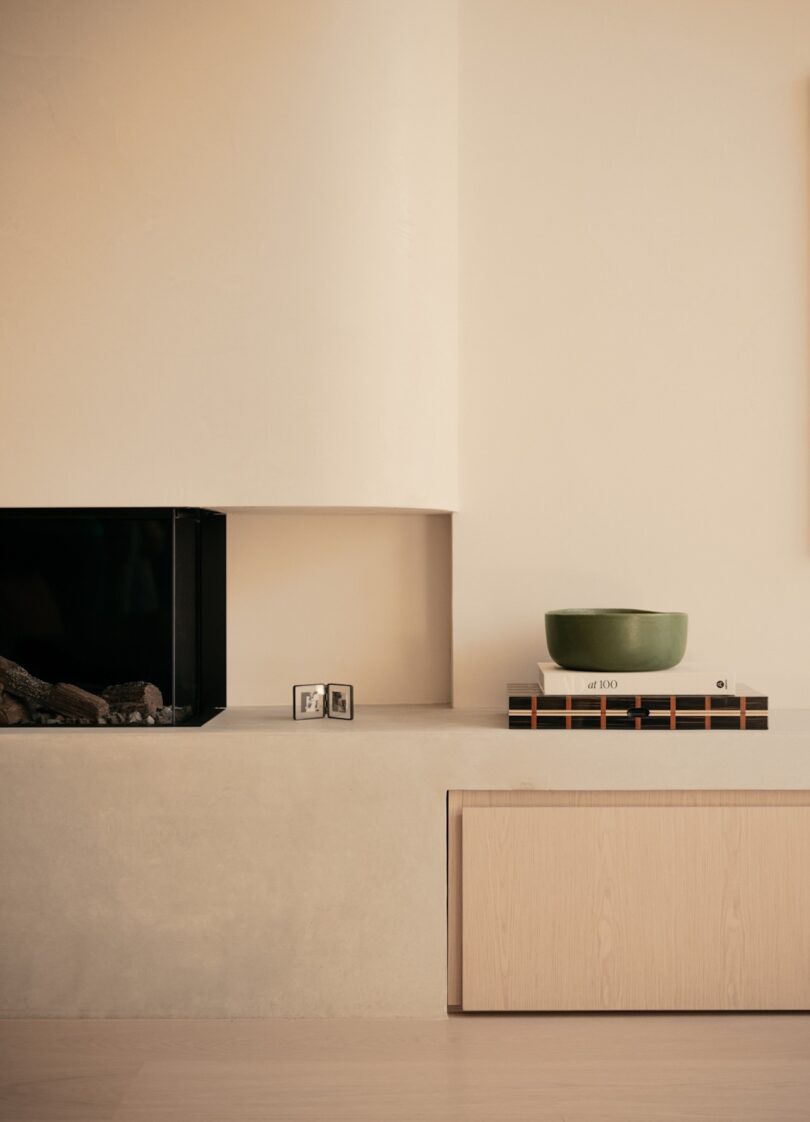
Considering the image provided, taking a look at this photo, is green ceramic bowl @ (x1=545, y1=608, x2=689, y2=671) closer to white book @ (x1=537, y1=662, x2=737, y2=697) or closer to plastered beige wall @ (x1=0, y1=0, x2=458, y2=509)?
white book @ (x1=537, y1=662, x2=737, y2=697)

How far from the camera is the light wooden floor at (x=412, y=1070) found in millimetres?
1914

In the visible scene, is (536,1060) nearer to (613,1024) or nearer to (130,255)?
(613,1024)

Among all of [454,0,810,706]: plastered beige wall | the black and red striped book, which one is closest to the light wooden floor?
the black and red striped book

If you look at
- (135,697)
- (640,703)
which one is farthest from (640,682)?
(135,697)

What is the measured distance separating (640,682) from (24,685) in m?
1.41

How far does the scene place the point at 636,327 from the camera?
2.74 m

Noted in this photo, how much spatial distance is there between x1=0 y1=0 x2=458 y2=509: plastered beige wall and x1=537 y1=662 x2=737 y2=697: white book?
0.59 meters

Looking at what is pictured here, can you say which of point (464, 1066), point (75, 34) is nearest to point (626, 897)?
point (464, 1066)

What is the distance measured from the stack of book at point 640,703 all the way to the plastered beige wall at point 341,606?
1.61 feet

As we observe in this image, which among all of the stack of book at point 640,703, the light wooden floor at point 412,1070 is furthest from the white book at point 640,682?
the light wooden floor at point 412,1070

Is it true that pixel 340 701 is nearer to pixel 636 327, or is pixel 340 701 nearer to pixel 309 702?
pixel 309 702

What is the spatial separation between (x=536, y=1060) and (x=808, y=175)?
7.09 feet

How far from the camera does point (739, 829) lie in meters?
2.32

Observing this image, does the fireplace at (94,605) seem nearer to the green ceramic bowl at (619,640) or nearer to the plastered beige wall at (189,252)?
the plastered beige wall at (189,252)
